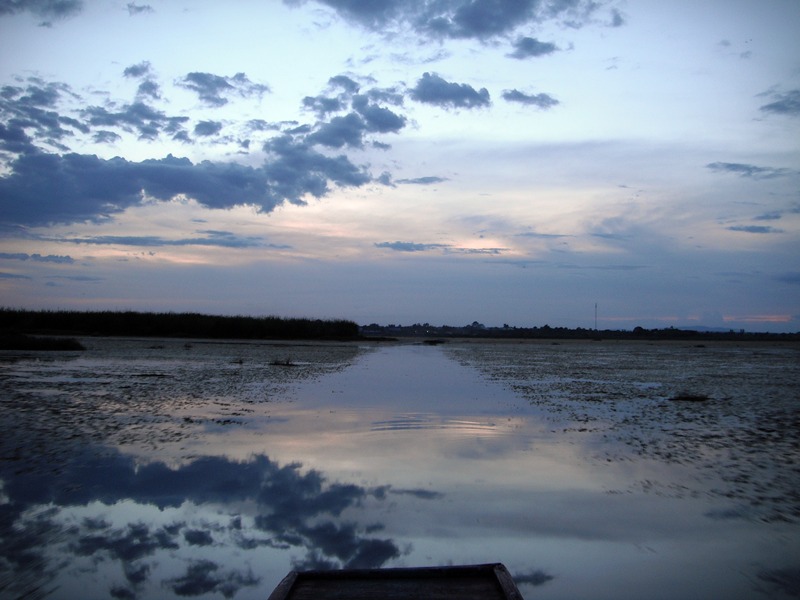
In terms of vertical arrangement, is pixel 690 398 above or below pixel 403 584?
above

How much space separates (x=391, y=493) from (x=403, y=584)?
3.20 m

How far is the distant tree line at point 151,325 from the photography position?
2211 inches

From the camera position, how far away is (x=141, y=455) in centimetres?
920

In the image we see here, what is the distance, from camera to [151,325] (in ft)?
192

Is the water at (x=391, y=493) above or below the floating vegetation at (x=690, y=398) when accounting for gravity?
below

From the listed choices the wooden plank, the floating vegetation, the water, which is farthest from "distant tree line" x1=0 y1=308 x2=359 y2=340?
the wooden plank

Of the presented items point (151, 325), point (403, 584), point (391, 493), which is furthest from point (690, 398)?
point (151, 325)

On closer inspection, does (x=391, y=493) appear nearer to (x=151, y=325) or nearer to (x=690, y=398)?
(x=690, y=398)

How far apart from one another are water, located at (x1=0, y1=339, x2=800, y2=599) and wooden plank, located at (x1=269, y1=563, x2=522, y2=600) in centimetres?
73

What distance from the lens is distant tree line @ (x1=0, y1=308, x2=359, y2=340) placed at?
56.2m

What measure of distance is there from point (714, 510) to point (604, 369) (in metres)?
22.2


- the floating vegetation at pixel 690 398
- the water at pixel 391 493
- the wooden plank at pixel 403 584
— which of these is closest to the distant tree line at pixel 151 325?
the water at pixel 391 493

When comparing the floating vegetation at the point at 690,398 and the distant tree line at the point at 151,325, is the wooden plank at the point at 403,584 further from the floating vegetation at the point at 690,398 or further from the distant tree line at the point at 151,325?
the distant tree line at the point at 151,325

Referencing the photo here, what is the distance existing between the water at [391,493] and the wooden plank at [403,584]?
0.73 metres
